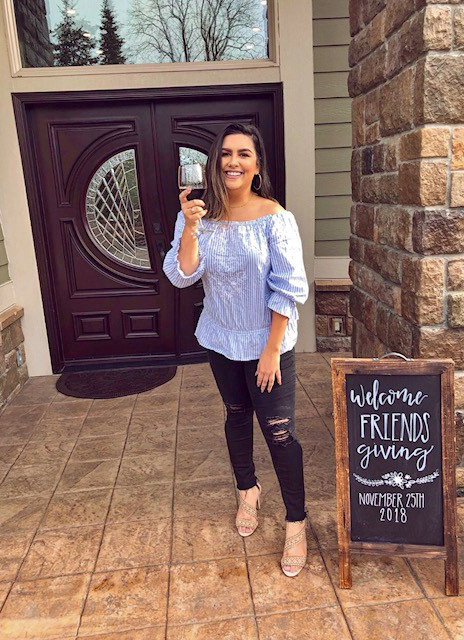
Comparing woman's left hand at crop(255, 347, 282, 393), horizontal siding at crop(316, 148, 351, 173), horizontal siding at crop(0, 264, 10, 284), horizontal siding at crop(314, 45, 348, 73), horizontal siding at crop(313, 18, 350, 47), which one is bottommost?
woman's left hand at crop(255, 347, 282, 393)

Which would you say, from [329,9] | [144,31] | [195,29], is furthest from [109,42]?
[329,9]

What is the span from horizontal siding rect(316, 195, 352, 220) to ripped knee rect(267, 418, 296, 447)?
2.68 meters

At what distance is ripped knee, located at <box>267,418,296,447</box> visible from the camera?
6.42ft

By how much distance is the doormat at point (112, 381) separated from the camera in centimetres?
397

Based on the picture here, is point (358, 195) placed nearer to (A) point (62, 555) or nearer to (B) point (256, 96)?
(B) point (256, 96)

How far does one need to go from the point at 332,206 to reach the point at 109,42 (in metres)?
2.14

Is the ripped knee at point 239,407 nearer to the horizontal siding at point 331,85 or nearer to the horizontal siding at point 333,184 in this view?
the horizontal siding at point 333,184

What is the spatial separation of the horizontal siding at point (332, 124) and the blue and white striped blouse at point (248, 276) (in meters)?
2.52

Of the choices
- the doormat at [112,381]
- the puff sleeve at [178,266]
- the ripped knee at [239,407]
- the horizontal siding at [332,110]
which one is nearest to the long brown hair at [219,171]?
the puff sleeve at [178,266]

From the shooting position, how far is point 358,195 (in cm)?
281

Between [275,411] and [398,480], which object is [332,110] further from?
[398,480]

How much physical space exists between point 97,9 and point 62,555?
3.83m

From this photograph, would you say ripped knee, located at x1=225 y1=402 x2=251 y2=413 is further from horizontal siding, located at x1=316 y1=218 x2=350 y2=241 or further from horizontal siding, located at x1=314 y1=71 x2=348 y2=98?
horizontal siding, located at x1=314 y1=71 x2=348 y2=98

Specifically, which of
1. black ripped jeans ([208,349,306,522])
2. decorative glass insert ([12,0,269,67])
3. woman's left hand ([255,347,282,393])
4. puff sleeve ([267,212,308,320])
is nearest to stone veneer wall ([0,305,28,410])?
decorative glass insert ([12,0,269,67])
